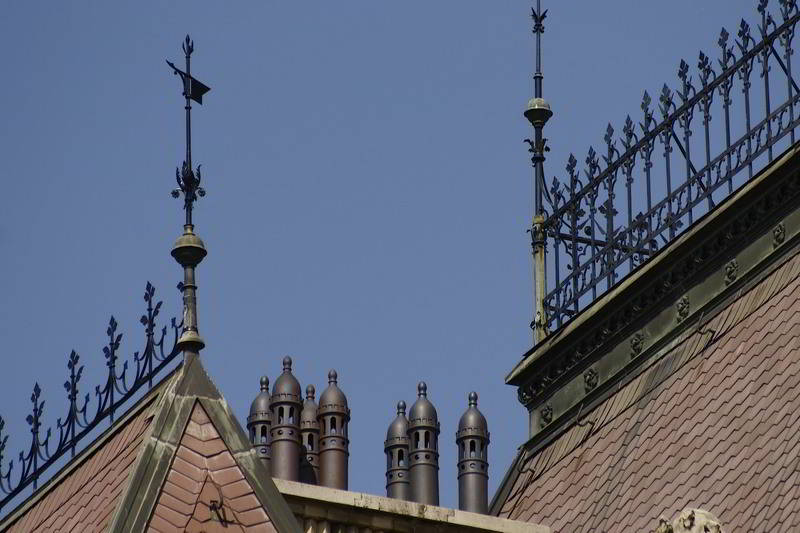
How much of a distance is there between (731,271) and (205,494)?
298 inches

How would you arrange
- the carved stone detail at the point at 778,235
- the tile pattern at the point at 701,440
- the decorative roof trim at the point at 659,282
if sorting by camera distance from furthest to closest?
the decorative roof trim at the point at 659,282 < the carved stone detail at the point at 778,235 < the tile pattern at the point at 701,440

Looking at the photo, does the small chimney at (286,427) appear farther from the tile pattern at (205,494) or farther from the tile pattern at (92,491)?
the tile pattern at (205,494)

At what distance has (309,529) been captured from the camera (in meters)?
36.8

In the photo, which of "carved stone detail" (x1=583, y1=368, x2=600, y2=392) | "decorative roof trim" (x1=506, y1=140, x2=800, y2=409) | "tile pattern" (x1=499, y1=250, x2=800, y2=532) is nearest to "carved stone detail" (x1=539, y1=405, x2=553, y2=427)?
"decorative roof trim" (x1=506, y1=140, x2=800, y2=409)

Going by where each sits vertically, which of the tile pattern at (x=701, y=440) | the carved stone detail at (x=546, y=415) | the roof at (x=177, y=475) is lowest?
the roof at (x=177, y=475)

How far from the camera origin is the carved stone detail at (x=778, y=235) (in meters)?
38.2

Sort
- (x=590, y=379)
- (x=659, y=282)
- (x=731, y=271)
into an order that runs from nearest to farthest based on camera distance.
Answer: (x=731, y=271)
(x=659, y=282)
(x=590, y=379)

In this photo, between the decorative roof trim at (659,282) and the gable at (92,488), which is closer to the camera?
the gable at (92,488)

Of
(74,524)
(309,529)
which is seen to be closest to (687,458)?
(309,529)

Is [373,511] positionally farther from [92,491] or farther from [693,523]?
[693,523]

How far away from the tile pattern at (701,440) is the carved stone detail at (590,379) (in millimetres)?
339

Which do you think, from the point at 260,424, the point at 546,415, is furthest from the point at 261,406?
the point at 546,415

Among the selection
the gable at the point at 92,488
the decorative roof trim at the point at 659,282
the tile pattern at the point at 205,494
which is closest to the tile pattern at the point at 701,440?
the decorative roof trim at the point at 659,282

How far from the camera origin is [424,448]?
40656 millimetres
